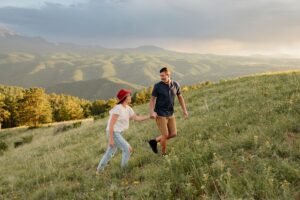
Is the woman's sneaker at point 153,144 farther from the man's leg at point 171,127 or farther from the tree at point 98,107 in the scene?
the tree at point 98,107

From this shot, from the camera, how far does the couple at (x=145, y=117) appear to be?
10147 millimetres

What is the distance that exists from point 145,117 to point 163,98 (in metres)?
0.80

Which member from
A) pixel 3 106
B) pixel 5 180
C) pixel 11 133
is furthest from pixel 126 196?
pixel 3 106

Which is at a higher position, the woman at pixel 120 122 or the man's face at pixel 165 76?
the man's face at pixel 165 76

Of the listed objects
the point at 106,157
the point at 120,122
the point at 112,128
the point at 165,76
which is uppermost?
the point at 165,76

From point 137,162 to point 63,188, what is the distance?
212cm

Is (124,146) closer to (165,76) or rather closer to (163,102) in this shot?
(163,102)

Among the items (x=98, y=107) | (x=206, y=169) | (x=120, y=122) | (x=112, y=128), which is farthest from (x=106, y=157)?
(x=98, y=107)

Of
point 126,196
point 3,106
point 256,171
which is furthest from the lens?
point 3,106

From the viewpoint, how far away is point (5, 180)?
12.3m

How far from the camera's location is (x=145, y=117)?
10.5 meters

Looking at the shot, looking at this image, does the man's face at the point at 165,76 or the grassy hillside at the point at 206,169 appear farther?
the man's face at the point at 165,76

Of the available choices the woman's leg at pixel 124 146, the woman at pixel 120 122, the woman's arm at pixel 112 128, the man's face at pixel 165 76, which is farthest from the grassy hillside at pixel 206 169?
the man's face at pixel 165 76

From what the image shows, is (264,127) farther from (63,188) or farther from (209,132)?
(63,188)
